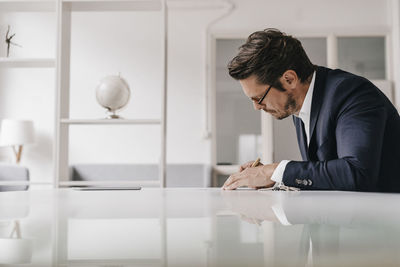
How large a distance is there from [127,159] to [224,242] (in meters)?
4.22

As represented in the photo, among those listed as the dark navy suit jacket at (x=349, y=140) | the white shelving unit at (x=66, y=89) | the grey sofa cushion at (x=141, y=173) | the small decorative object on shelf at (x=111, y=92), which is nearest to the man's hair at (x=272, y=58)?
the dark navy suit jacket at (x=349, y=140)

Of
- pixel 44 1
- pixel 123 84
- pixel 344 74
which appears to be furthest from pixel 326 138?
pixel 44 1

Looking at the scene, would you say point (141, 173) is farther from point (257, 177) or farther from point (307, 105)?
point (257, 177)

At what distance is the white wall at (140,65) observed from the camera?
14.5ft

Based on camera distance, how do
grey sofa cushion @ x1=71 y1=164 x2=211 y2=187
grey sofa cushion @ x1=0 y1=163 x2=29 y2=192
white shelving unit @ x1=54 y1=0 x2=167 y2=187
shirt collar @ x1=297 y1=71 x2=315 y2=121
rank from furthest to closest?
grey sofa cushion @ x1=71 y1=164 x2=211 y2=187 → grey sofa cushion @ x1=0 y1=163 x2=29 y2=192 → white shelving unit @ x1=54 y1=0 x2=167 y2=187 → shirt collar @ x1=297 y1=71 x2=315 y2=121

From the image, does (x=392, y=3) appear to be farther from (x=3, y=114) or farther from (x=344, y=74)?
(x=3, y=114)

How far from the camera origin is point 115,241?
0.98 feet

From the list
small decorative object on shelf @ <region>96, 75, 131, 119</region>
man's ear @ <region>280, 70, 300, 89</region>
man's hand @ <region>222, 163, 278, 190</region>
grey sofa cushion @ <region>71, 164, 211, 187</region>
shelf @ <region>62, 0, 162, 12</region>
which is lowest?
grey sofa cushion @ <region>71, 164, 211, 187</region>

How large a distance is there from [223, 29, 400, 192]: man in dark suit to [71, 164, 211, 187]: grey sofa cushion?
8.41 ft

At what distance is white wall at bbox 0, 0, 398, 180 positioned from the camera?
4.43 meters

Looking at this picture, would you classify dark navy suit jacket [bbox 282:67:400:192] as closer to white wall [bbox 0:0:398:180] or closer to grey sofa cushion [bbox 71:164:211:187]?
grey sofa cushion [bbox 71:164:211:187]

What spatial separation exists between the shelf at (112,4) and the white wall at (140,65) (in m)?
1.85

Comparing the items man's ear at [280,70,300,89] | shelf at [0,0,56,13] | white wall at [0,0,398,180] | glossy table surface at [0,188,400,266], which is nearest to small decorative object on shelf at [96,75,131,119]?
shelf at [0,0,56,13]

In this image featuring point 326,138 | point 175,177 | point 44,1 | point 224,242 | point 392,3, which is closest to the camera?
point 224,242
